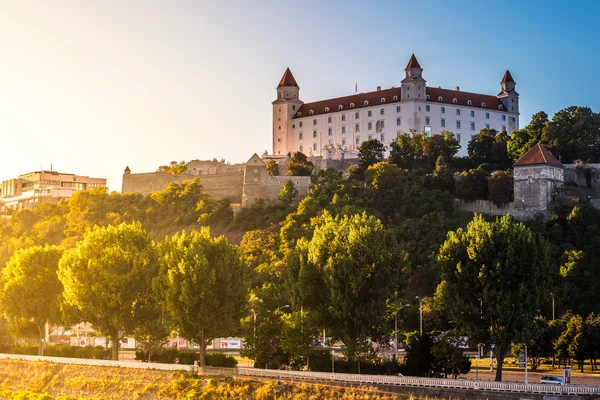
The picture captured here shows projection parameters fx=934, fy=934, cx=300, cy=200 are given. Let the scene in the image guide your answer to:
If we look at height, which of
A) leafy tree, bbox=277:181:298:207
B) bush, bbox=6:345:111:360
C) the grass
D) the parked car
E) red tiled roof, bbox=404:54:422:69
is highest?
red tiled roof, bbox=404:54:422:69

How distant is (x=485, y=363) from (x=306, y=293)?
1424 cm

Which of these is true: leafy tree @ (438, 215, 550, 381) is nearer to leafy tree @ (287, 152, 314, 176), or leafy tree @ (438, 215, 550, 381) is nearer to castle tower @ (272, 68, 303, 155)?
leafy tree @ (287, 152, 314, 176)

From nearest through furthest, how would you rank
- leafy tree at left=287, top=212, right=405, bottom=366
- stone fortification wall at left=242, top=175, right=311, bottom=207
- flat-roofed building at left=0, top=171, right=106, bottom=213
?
leafy tree at left=287, top=212, right=405, bottom=366 → stone fortification wall at left=242, top=175, right=311, bottom=207 → flat-roofed building at left=0, top=171, right=106, bottom=213

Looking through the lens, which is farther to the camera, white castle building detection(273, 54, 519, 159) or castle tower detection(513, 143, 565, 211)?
white castle building detection(273, 54, 519, 159)

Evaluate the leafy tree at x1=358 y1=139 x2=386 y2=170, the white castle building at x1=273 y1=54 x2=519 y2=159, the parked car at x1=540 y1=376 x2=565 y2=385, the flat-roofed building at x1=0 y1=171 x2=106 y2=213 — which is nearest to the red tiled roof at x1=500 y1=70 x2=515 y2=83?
the white castle building at x1=273 y1=54 x2=519 y2=159

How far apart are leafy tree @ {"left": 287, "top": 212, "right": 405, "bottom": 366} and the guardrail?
391 centimetres

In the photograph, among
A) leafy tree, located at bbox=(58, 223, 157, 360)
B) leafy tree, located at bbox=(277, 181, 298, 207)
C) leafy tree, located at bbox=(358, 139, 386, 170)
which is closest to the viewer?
leafy tree, located at bbox=(58, 223, 157, 360)

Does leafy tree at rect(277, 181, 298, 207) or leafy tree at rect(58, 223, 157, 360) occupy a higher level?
leafy tree at rect(277, 181, 298, 207)

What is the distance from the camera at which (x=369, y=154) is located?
9988 centimetres

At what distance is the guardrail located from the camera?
122 ft

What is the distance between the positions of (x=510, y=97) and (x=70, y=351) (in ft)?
244

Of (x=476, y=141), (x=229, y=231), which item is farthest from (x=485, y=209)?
(x=229, y=231)

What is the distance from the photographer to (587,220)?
7969cm

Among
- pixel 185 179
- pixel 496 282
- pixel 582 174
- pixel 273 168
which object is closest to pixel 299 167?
pixel 273 168
